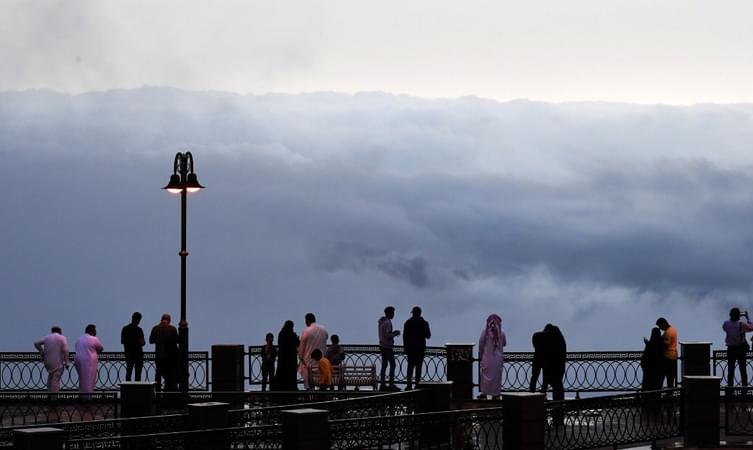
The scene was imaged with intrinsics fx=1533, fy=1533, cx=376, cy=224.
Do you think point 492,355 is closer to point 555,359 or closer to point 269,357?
point 555,359

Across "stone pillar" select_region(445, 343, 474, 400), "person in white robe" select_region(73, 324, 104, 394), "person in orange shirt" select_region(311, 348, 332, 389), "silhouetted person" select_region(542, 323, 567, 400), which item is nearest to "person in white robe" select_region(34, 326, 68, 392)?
"person in white robe" select_region(73, 324, 104, 394)

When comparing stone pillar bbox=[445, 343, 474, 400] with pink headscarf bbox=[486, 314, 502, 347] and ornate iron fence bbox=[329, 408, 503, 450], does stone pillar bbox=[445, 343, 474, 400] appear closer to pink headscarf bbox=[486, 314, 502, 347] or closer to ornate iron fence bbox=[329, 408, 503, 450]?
pink headscarf bbox=[486, 314, 502, 347]

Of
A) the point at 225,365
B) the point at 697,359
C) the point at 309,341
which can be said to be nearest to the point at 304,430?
the point at 309,341

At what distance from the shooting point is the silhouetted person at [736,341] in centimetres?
3310

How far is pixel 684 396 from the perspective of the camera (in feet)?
84.0

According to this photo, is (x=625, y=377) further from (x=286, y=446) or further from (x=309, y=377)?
(x=286, y=446)

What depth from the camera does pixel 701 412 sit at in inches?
997

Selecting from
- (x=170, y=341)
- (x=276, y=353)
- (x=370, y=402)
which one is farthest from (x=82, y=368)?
(x=370, y=402)

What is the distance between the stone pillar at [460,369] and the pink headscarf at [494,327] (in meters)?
2.09

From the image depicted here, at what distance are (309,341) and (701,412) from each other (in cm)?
961

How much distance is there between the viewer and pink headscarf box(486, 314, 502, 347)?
31656 mm

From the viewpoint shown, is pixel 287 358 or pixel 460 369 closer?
pixel 287 358

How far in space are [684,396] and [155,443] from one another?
386 inches

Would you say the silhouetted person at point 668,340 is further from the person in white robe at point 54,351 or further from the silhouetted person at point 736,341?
the person in white robe at point 54,351
